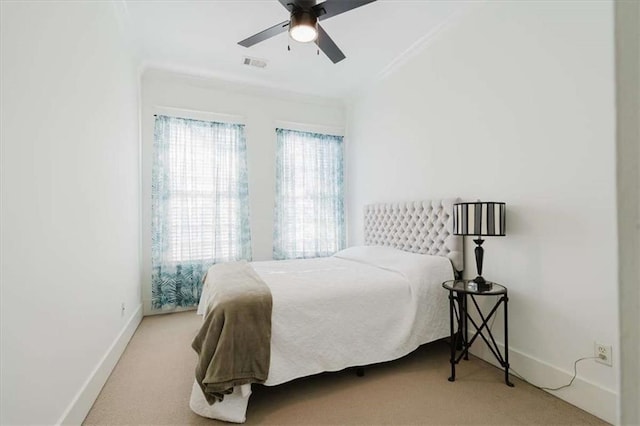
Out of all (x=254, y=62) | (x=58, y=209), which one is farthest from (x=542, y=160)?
(x=254, y=62)

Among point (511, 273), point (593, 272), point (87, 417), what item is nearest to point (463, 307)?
point (511, 273)

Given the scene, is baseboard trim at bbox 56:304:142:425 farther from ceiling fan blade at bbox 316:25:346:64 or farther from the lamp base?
ceiling fan blade at bbox 316:25:346:64

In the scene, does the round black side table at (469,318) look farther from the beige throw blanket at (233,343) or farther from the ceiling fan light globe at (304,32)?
the ceiling fan light globe at (304,32)

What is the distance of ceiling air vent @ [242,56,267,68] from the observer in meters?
3.65

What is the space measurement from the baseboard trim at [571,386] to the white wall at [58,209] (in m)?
2.88

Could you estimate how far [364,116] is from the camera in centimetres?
448

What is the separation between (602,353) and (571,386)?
309 millimetres

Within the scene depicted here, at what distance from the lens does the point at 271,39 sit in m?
3.26

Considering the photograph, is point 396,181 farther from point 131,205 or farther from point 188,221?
point 131,205

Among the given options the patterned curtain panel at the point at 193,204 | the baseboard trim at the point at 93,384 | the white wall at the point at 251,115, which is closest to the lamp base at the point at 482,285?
A: the baseboard trim at the point at 93,384

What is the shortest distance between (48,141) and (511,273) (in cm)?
306

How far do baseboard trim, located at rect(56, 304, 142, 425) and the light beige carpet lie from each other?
0.06 m

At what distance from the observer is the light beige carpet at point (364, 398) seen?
185 centimetres

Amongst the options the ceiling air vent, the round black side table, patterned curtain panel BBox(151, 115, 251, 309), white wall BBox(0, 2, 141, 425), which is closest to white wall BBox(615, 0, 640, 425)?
white wall BBox(0, 2, 141, 425)
